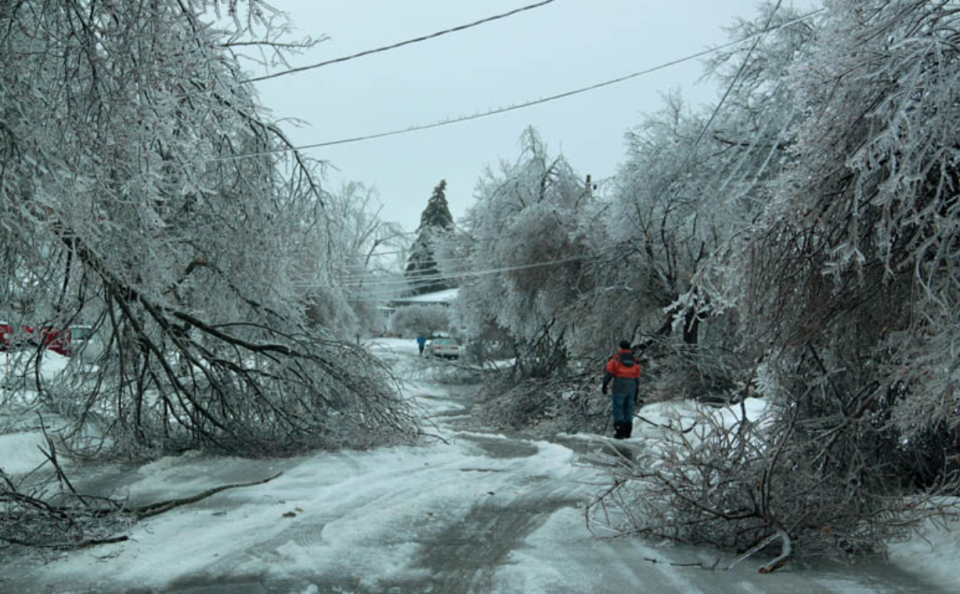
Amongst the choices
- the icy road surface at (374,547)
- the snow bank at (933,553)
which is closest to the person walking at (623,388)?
the icy road surface at (374,547)

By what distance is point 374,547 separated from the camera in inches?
232

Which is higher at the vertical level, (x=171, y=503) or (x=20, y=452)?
(x=20, y=452)

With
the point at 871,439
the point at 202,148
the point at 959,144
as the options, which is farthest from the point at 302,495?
the point at 959,144

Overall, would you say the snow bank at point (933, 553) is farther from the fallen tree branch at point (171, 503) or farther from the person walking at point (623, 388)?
the person walking at point (623, 388)

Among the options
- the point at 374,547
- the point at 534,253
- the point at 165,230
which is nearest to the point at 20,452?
the point at 165,230

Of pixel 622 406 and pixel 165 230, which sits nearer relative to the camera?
pixel 165 230

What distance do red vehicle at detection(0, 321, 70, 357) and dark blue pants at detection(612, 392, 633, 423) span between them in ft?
26.3

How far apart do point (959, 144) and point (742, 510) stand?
9.56ft

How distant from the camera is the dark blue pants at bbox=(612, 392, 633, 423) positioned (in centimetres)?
1300

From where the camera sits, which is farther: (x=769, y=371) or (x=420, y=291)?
(x=420, y=291)

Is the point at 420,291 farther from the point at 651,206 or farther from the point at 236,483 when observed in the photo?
the point at 236,483

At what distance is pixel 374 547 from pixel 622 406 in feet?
25.6

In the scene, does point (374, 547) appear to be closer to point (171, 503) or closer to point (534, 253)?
point (171, 503)

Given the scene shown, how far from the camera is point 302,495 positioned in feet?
24.8
